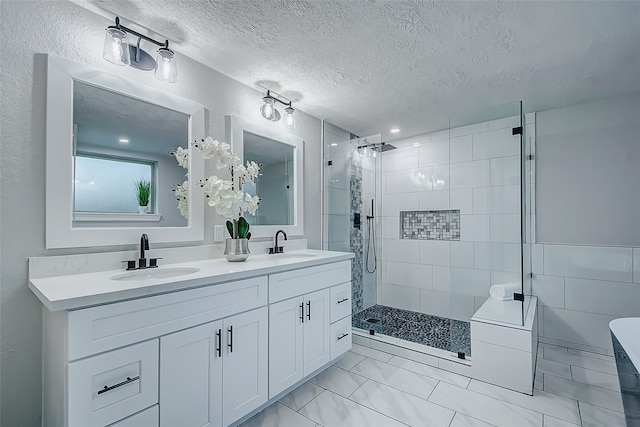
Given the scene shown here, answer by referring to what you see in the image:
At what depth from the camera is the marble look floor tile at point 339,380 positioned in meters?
2.08

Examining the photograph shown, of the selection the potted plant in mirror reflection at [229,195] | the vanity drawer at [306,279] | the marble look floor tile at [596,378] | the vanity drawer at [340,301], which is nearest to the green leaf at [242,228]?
the potted plant in mirror reflection at [229,195]

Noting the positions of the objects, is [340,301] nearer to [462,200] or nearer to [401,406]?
[401,406]

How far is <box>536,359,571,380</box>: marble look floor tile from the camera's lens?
226 centimetres

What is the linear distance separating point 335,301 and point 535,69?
7.37 ft

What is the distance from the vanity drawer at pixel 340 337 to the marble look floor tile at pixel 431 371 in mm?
452

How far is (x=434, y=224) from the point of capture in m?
3.62

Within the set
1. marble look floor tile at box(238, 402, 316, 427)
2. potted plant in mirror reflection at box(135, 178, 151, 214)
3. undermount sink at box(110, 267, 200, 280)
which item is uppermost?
potted plant in mirror reflection at box(135, 178, 151, 214)

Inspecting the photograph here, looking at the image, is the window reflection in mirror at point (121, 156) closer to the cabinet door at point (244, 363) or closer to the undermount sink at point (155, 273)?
the undermount sink at point (155, 273)

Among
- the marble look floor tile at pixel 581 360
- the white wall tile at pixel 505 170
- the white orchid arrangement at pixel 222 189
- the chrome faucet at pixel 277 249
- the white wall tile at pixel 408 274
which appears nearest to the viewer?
the white orchid arrangement at pixel 222 189

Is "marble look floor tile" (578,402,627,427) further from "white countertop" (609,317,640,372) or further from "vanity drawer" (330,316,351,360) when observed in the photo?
"vanity drawer" (330,316,351,360)

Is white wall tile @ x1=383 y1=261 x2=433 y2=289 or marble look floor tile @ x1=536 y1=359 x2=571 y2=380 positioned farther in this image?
white wall tile @ x1=383 y1=261 x2=433 y2=289

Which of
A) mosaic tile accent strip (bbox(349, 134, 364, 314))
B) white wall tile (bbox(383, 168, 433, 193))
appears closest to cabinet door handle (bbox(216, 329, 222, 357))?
mosaic tile accent strip (bbox(349, 134, 364, 314))

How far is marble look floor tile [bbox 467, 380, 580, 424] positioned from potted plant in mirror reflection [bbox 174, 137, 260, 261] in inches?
76.7

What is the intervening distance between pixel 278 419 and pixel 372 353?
1.18 meters
